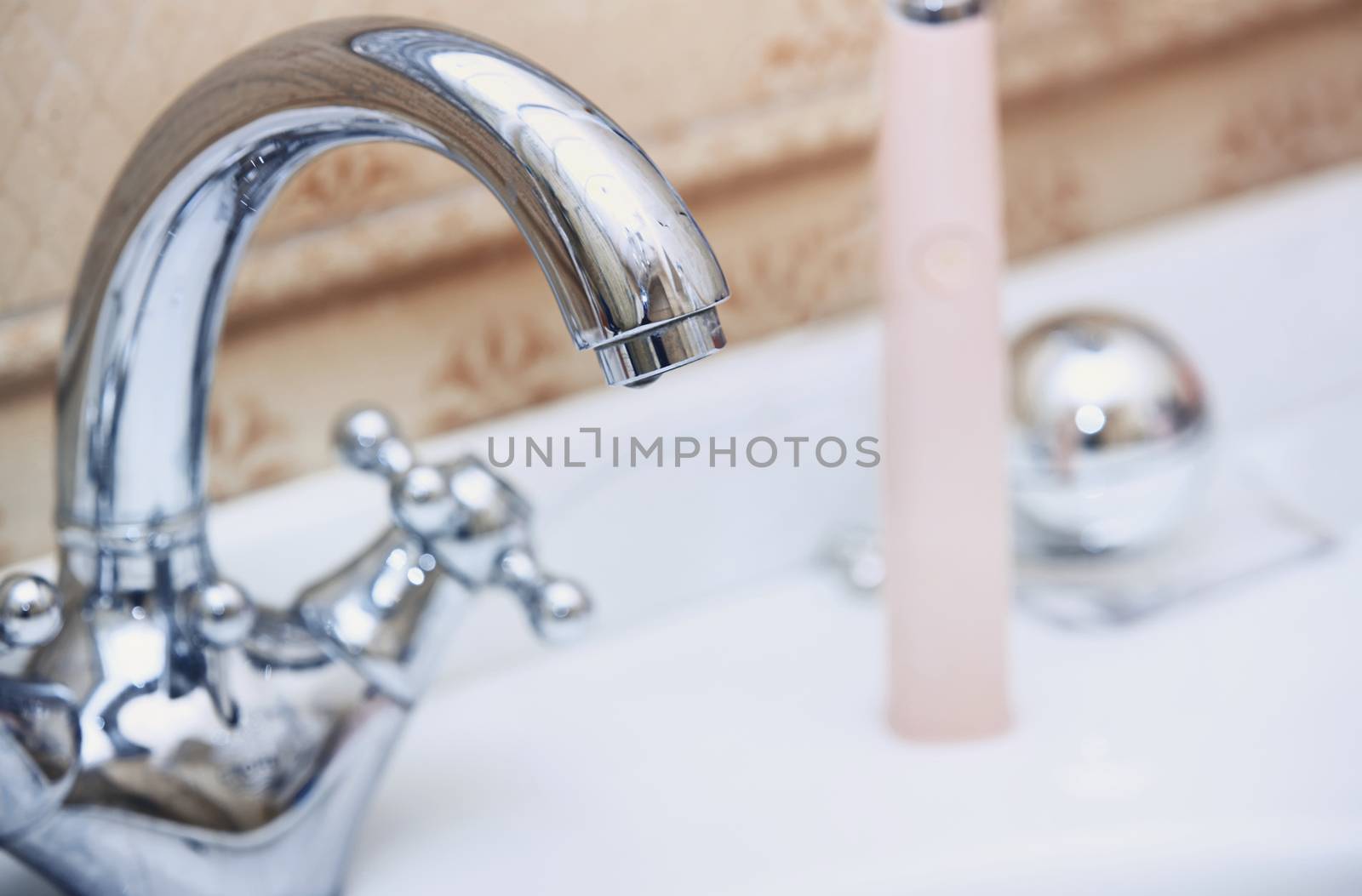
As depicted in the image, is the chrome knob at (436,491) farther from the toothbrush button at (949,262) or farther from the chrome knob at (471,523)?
the toothbrush button at (949,262)

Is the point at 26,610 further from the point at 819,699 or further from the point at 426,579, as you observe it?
the point at 819,699

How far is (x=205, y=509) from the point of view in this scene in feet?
1.09

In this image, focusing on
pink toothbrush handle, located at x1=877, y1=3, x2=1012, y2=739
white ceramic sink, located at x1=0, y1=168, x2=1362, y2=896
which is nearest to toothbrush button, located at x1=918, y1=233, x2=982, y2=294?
pink toothbrush handle, located at x1=877, y1=3, x2=1012, y2=739

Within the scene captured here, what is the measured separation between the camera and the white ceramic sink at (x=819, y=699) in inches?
14.5

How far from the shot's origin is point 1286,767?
389 mm

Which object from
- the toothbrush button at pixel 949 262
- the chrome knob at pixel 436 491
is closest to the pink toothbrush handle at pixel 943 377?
the toothbrush button at pixel 949 262

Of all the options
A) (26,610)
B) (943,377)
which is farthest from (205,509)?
(943,377)

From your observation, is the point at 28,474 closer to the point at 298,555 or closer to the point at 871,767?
the point at 298,555

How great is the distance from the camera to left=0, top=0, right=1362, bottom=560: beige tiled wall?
385 mm

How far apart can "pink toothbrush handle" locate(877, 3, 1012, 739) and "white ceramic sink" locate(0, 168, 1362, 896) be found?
3 cm

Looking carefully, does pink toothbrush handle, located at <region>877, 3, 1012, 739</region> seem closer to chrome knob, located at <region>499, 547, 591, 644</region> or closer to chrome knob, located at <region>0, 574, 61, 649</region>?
chrome knob, located at <region>499, 547, 591, 644</region>

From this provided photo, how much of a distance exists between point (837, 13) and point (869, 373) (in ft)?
0.39

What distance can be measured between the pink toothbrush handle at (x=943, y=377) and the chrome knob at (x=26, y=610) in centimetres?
20

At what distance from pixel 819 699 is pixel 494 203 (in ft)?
0.57
